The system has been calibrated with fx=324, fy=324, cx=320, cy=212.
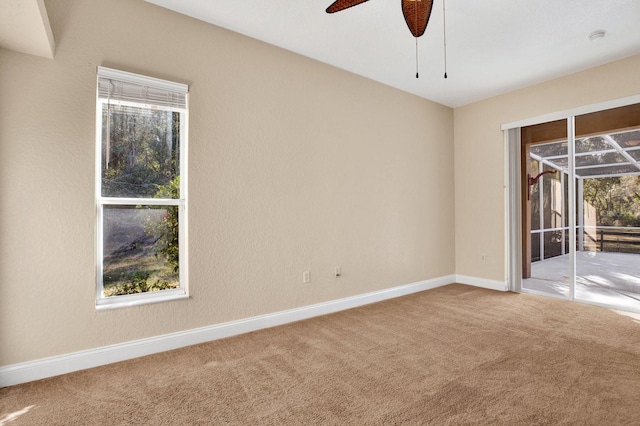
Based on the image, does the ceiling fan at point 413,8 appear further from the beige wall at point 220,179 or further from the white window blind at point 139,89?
the white window blind at point 139,89

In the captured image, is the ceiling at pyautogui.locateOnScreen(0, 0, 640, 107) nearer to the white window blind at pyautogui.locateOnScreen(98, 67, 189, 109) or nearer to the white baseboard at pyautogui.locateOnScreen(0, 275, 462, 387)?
the white window blind at pyautogui.locateOnScreen(98, 67, 189, 109)

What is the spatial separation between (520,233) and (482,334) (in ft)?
7.66

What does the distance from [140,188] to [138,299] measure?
0.94 m

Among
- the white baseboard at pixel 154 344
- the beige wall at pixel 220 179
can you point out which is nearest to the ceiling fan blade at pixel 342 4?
the beige wall at pixel 220 179

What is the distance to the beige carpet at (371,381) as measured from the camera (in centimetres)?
189

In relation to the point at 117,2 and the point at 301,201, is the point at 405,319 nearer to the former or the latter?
the point at 301,201

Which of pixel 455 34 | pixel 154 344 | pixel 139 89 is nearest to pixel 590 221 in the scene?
pixel 455 34

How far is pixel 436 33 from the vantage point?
319 centimetres

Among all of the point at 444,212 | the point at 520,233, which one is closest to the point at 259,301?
the point at 444,212

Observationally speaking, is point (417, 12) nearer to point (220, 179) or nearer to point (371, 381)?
point (220, 179)

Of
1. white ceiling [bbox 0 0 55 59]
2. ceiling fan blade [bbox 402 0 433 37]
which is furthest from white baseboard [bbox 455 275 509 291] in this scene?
white ceiling [bbox 0 0 55 59]

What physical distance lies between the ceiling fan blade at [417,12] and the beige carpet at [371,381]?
2.50 metres

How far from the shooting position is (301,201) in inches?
143

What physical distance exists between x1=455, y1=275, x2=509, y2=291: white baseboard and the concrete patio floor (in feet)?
1.05
